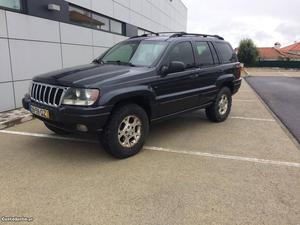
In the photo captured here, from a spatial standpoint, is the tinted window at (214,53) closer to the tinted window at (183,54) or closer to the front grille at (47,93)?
the tinted window at (183,54)

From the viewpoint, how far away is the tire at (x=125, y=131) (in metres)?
4.12

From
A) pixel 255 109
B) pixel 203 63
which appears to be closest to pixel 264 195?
pixel 203 63

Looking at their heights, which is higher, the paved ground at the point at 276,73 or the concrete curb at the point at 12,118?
the concrete curb at the point at 12,118

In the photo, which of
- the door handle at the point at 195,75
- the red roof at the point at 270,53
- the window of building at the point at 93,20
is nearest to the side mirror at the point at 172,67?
the door handle at the point at 195,75

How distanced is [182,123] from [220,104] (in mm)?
1009

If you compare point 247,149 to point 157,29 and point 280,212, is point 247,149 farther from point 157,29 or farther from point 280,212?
point 157,29

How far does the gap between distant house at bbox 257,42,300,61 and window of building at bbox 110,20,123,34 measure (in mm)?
43204

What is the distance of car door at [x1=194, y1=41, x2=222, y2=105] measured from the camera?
5.75 meters

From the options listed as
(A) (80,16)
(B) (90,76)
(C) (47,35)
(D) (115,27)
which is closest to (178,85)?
(B) (90,76)

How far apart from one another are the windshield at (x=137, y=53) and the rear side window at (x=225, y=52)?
1.99 metres

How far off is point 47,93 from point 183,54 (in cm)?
259

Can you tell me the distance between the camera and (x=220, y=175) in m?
3.86

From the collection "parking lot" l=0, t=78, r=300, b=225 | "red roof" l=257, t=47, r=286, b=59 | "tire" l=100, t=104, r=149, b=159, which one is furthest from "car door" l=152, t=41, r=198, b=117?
"red roof" l=257, t=47, r=286, b=59

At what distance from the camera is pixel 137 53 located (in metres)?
5.16
